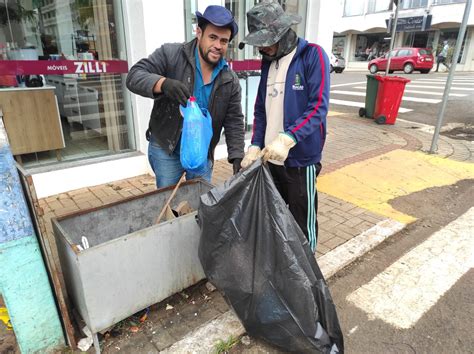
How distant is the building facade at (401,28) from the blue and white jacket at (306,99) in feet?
81.6

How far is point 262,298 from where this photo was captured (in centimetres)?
197

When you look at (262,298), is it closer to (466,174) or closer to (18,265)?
(18,265)

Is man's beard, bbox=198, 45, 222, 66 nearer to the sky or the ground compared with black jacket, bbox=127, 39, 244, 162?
nearer to the sky

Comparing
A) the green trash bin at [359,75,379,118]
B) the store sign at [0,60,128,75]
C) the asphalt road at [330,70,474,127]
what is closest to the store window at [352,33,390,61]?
the asphalt road at [330,70,474,127]

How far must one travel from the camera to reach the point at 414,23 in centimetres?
2878

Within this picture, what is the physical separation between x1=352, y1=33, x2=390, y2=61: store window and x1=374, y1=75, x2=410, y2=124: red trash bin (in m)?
27.0

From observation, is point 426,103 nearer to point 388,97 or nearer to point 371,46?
point 388,97

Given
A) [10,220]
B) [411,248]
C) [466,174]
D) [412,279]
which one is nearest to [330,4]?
[466,174]

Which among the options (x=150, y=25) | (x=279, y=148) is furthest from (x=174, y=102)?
(x=150, y=25)

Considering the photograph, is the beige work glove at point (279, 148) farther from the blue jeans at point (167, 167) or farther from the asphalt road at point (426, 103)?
the asphalt road at point (426, 103)

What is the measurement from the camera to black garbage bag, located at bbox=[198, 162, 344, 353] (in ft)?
6.23

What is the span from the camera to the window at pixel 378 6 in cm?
3089

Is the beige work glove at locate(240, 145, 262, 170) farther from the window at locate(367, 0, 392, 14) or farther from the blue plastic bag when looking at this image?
the window at locate(367, 0, 392, 14)

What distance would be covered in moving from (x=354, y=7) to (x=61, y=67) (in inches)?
1377
